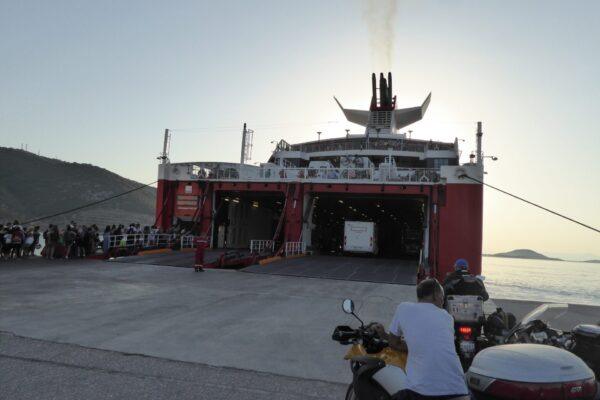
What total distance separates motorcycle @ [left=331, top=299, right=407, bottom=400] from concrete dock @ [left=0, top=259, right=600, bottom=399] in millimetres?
1069

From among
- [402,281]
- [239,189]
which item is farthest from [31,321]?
[239,189]

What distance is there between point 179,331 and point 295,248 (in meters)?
17.1

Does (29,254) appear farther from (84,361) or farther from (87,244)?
(84,361)

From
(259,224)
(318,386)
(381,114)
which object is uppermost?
(381,114)

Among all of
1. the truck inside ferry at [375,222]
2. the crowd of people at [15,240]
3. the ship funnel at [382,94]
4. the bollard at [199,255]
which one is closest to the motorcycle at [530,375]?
the bollard at [199,255]

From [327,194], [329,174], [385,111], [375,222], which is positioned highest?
[385,111]

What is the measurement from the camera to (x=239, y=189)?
26125 mm

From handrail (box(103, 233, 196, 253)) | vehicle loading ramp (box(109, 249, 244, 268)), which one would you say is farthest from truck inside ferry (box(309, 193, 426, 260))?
vehicle loading ramp (box(109, 249, 244, 268))

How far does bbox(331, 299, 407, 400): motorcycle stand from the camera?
3262mm

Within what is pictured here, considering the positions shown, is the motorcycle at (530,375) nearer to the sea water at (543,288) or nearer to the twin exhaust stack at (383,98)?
the sea water at (543,288)

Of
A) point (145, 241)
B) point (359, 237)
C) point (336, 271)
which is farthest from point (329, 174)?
point (145, 241)

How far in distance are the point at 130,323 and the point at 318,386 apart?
4178 mm

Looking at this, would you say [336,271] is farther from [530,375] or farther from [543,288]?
[543,288]

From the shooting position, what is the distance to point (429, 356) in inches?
119
